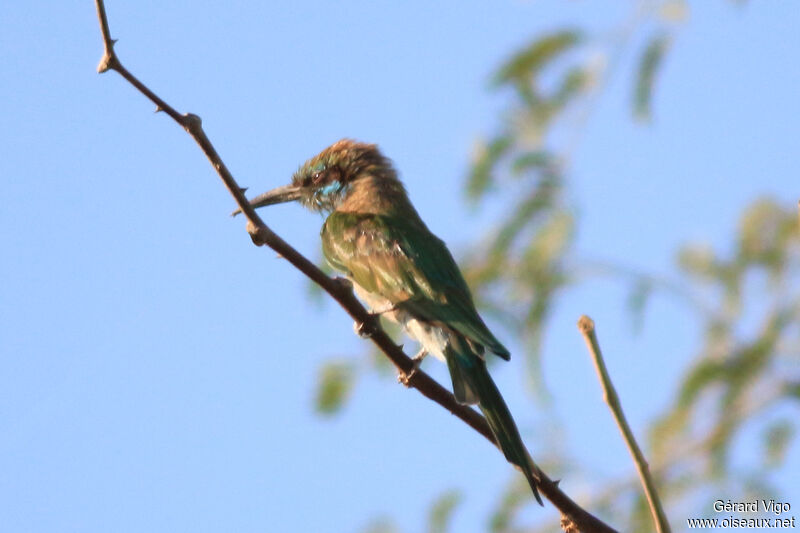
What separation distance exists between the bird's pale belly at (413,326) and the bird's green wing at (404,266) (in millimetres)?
33

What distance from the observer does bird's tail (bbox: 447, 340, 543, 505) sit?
7.43ft

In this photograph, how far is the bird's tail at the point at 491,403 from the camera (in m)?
2.27

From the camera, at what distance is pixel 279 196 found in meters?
4.17

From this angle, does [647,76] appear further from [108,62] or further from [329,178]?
[108,62]

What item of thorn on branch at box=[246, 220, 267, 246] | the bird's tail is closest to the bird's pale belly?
the bird's tail

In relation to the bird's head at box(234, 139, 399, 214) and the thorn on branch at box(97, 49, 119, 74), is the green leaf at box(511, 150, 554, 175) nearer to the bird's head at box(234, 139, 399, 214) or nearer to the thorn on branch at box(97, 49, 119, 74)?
the bird's head at box(234, 139, 399, 214)

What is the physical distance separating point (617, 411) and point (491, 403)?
3.37 ft

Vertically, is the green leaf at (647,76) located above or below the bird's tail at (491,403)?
above

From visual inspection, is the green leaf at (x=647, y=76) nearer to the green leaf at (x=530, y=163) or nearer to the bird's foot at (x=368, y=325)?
the green leaf at (x=530, y=163)

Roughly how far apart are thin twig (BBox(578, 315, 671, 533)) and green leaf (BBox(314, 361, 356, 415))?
2.70 metres

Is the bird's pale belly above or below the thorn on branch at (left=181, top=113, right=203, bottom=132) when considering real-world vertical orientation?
above

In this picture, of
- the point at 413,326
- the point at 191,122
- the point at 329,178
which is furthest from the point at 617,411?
the point at 329,178

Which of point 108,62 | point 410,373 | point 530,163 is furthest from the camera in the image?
point 530,163

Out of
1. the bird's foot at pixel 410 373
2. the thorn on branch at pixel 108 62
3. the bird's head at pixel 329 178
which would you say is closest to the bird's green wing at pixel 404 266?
the bird's foot at pixel 410 373
